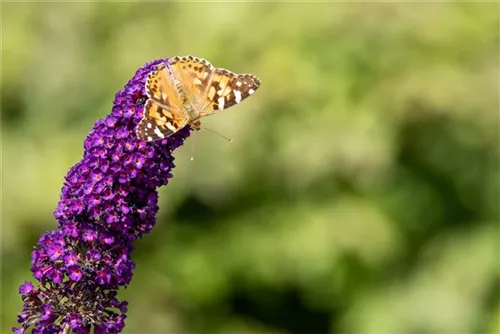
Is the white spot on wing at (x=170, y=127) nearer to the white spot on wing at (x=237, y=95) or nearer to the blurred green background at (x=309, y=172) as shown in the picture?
the white spot on wing at (x=237, y=95)

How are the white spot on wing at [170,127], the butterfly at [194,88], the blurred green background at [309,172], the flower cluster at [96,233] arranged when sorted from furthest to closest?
the blurred green background at [309,172] → the butterfly at [194,88] → the white spot on wing at [170,127] → the flower cluster at [96,233]

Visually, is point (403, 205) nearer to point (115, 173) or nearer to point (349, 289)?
point (349, 289)

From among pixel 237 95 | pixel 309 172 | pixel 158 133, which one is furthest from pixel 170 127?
pixel 309 172

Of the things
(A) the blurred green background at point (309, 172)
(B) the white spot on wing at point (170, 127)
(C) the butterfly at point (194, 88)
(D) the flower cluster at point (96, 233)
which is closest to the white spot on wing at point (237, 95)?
(C) the butterfly at point (194, 88)

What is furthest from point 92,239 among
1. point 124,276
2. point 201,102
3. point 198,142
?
point 198,142

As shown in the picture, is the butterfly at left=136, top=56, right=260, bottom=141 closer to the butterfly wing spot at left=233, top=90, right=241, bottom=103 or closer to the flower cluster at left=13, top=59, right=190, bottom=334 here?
the butterfly wing spot at left=233, top=90, right=241, bottom=103

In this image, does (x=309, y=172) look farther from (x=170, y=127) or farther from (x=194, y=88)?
(x=170, y=127)

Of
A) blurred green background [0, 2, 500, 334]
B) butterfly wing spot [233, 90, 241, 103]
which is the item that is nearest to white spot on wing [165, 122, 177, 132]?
butterfly wing spot [233, 90, 241, 103]
